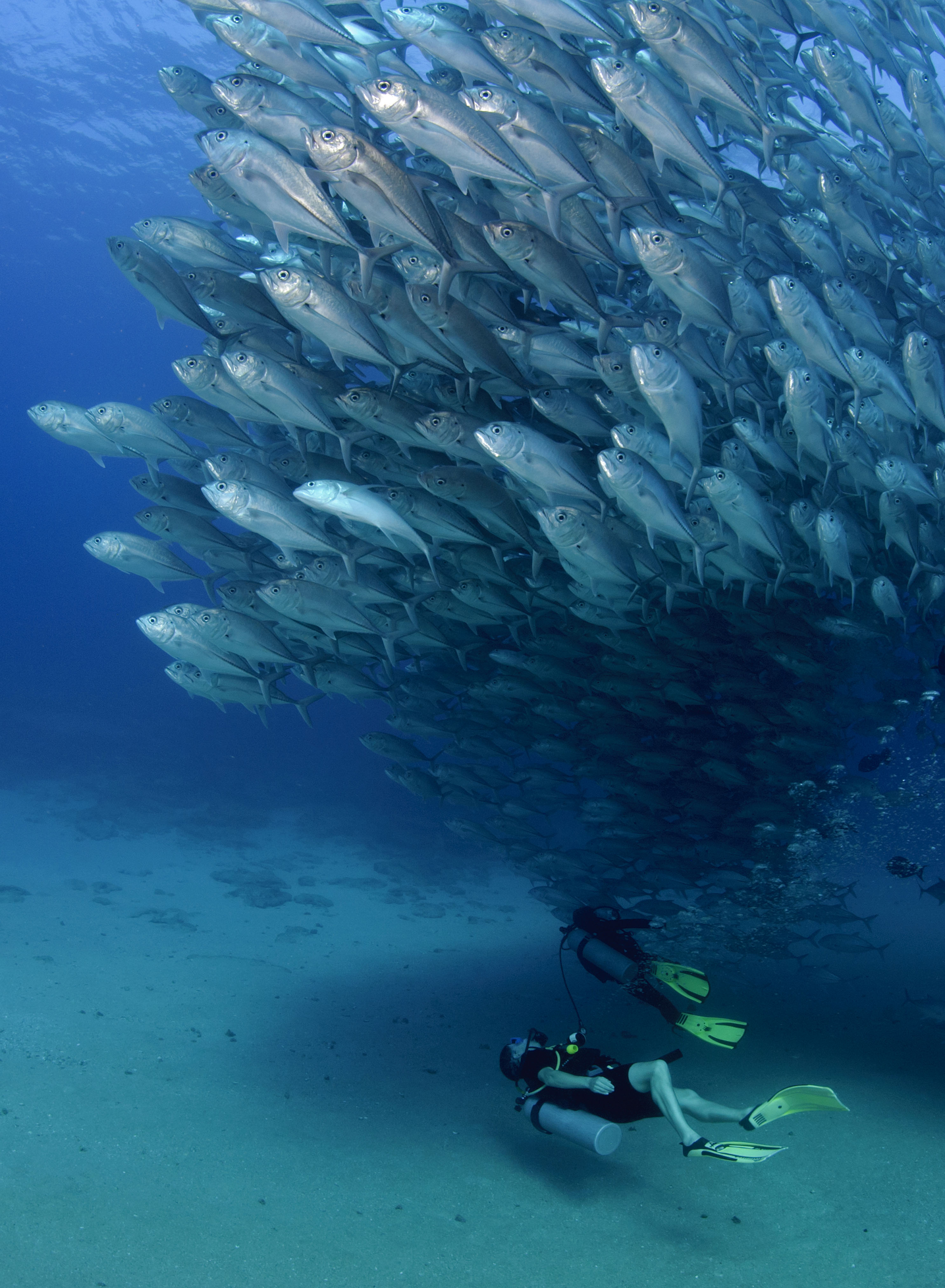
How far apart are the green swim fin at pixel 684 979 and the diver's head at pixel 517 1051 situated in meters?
1.22

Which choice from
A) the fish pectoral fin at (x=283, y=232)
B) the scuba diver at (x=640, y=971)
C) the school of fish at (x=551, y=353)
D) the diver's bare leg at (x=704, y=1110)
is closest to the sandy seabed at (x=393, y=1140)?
the diver's bare leg at (x=704, y=1110)

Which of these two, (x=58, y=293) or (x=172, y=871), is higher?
(x=58, y=293)

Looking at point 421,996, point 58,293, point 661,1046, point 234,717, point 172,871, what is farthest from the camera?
point 58,293

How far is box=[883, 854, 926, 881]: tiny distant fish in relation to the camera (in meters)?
7.17

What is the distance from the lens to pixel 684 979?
5422 millimetres

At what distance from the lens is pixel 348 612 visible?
5094 millimetres

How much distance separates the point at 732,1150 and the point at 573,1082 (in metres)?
0.98

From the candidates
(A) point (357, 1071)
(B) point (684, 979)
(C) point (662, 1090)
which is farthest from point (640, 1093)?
(A) point (357, 1071)

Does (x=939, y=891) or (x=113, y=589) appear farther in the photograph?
(x=113, y=589)

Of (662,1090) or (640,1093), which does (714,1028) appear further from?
(662,1090)

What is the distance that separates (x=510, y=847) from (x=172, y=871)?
900cm

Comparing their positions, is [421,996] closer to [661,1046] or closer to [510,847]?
[510,847]

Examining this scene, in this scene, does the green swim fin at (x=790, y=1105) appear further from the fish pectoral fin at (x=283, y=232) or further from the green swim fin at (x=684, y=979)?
the fish pectoral fin at (x=283, y=232)

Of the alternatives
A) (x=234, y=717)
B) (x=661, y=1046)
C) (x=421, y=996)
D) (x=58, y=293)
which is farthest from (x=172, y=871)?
(x=58, y=293)
